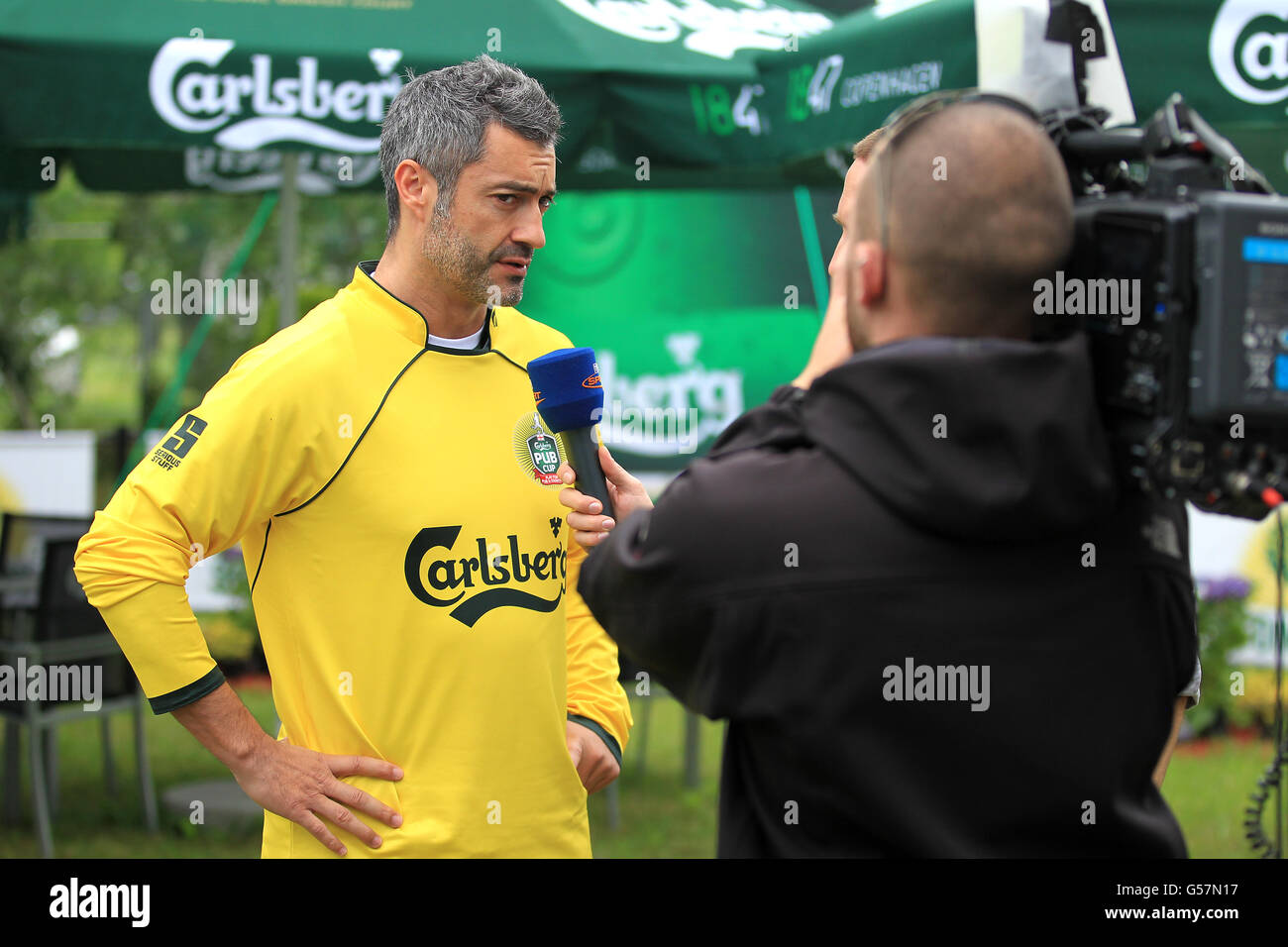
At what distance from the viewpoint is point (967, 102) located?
1328 mm

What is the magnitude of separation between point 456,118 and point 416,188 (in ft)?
0.48

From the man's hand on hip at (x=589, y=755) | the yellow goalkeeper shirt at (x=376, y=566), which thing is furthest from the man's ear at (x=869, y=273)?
the man's hand on hip at (x=589, y=755)

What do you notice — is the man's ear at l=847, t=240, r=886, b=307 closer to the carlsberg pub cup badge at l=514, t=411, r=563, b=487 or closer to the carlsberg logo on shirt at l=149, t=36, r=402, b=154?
the carlsberg pub cup badge at l=514, t=411, r=563, b=487

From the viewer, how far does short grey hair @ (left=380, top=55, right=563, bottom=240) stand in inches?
88.7

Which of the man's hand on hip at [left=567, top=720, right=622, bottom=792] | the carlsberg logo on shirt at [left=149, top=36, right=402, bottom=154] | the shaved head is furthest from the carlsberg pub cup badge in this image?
Result: the carlsberg logo on shirt at [left=149, top=36, right=402, bottom=154]

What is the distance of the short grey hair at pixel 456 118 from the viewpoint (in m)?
2.25

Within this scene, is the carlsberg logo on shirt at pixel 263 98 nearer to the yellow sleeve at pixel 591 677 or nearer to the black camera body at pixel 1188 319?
the yellow sleeve at pixel 591 677

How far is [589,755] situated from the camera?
244 cm

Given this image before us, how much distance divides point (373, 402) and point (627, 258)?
246 inches

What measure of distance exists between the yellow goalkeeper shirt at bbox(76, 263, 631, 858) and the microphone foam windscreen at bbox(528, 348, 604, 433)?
0.27 metres

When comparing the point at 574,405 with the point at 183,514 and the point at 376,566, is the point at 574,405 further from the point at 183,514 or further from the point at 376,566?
the point at 183,514

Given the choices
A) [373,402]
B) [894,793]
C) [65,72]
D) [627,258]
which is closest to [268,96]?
[65,72]

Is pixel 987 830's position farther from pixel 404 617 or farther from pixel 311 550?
pixel 311 550

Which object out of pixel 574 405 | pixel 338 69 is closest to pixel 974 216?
pixel 574 405
